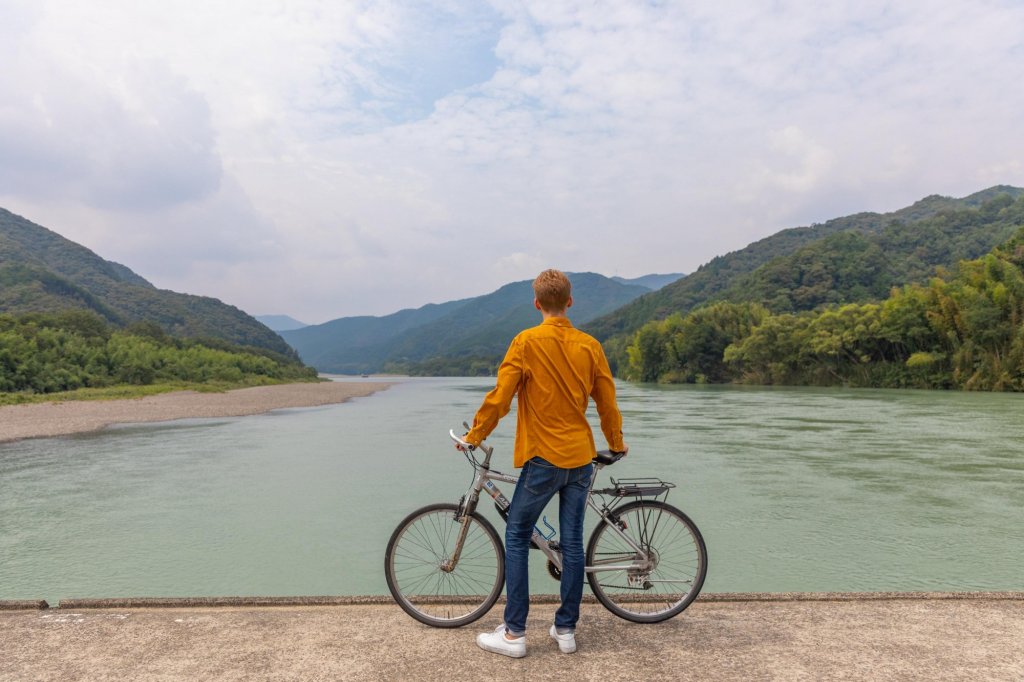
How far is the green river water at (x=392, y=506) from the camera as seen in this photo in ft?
26.0

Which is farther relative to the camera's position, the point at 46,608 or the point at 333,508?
the point at 333,508

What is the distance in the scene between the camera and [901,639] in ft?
12.1

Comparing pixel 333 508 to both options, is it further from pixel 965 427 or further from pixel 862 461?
pixel 965 427

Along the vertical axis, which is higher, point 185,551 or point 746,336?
point 746,336

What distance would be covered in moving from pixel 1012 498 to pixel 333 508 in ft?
40.1

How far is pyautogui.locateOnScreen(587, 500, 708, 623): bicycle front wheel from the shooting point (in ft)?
13.6

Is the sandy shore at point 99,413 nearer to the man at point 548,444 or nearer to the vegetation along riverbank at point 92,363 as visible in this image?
the vegetation along riverbank at point 92,363

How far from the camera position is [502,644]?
362cm

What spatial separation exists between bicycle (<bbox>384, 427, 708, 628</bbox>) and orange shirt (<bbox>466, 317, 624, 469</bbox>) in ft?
1.28

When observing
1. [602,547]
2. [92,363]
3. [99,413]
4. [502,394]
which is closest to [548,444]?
[502,394]

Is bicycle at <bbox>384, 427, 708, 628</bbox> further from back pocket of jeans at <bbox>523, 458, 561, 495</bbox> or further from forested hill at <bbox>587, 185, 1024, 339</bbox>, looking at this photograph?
forested hill at <bbox>587, 185, 1024, 339</bbox>

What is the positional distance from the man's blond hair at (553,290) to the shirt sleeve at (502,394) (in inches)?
11.4

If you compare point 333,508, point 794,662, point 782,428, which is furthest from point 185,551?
point 782,428

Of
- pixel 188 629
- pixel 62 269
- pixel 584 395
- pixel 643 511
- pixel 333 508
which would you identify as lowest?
pixel 333 508
